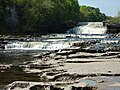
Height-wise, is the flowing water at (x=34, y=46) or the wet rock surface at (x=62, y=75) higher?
the wet rock surface at (x=62, y=75)

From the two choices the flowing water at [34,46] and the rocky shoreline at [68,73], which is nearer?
the rocky shoreline at [68,73]

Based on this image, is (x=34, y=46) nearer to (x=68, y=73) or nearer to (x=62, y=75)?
(x=68, y=73)

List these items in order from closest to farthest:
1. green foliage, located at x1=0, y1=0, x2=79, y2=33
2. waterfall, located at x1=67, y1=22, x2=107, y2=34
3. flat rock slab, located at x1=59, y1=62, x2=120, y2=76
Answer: flat rock slab, located at x1=59, y1=62, x2=120, y2=76
green foliage, located at x1=0, y1=0, x2=79, y2=33
waterfall, located at x1=67, y1=22, x2=107, y2=34

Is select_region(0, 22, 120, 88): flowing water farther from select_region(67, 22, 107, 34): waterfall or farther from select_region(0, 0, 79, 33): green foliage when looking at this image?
select_region(0, 0, 79, 33): green foliage

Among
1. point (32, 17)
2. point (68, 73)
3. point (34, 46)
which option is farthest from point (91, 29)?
point (68, 73)

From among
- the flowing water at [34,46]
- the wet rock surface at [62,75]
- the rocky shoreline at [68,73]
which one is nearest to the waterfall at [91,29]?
the flowing water at [34,46]

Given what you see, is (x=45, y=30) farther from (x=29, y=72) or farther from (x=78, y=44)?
(x=29, y=72)

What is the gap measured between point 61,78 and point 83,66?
5.14 m

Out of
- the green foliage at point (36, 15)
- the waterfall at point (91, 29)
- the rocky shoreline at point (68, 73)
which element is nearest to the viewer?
the rocky shoreline at point (68, 73)

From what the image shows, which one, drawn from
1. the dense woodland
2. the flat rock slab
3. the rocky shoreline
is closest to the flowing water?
the rocky shoreline


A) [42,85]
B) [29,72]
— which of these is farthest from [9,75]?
[42,85]

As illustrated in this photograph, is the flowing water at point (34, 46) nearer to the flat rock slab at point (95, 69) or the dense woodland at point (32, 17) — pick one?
the flat rock slab at point (95, 69)

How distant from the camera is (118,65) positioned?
27750 millimetres

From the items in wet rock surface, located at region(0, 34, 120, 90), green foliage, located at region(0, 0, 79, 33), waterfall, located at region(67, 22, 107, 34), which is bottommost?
waterfall, located at region(67, 22, 107, 34)
